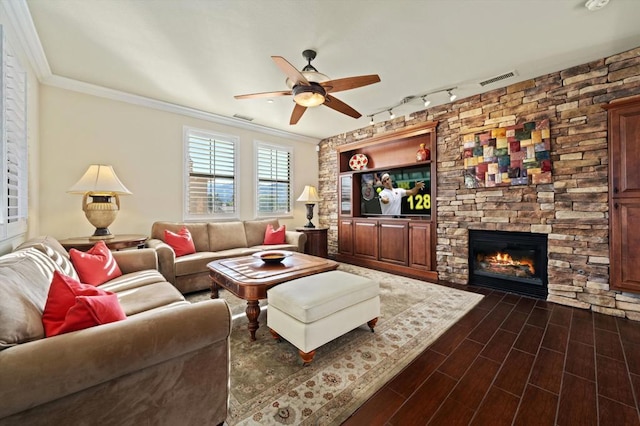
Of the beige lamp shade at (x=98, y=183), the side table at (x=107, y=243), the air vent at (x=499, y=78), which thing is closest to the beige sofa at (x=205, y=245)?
the side table at (x=107, y=243)

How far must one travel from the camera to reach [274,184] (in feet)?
17.6

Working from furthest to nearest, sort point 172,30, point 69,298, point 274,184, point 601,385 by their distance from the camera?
point 274,184
point 172,30
point 601,385
point 69,298

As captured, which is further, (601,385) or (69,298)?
(601,385)

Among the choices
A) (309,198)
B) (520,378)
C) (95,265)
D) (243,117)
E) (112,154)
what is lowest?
(520,378)

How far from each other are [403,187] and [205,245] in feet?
11.5

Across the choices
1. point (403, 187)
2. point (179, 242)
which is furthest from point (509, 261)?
point (179, 242)

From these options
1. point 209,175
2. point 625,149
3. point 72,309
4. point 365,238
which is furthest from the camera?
point 365,238

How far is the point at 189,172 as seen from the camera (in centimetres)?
422

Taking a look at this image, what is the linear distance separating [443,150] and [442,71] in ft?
4.24

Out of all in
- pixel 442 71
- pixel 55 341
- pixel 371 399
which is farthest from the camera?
pixel 442 71

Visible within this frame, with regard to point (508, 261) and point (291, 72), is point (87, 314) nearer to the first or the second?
point (291, 72)

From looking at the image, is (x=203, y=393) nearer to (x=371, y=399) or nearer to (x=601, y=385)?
(x=371, y=399)

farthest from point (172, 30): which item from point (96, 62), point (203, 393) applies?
point (203, 393)

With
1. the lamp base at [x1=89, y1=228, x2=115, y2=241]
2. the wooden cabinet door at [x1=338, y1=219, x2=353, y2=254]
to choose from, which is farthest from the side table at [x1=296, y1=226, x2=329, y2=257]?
the lamp base at [x1=89, y1=228, x2=115, y2=241]
